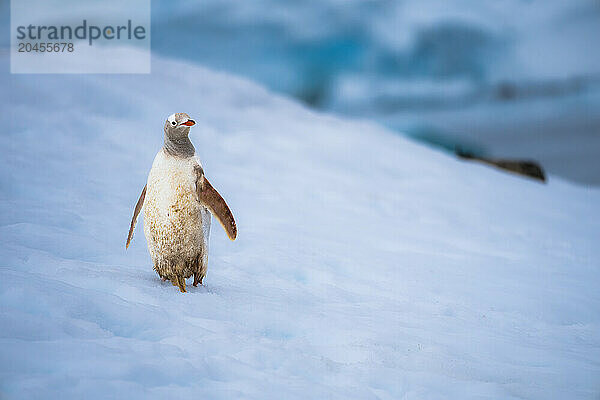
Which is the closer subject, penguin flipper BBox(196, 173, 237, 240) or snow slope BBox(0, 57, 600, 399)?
snow slope BBox(0, 57, 600, 399)

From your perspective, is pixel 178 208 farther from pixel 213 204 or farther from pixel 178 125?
pixel 178 125

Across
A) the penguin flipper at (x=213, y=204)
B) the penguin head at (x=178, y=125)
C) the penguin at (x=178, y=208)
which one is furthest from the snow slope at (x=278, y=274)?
the penguin head at (x=178, y=125)

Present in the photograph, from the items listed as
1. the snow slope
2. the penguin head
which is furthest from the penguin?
the snow slope

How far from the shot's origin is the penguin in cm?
328

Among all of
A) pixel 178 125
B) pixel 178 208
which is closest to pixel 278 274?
pixel 178 208

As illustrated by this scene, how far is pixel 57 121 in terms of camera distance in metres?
7.34

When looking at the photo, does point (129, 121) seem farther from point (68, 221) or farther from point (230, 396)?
point (230, 396)

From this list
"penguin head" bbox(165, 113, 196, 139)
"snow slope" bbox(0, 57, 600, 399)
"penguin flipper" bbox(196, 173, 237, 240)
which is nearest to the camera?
"snow slope" bbox(0, 57, 600, 399)

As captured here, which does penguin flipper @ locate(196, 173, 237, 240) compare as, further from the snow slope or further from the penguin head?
the snow slope

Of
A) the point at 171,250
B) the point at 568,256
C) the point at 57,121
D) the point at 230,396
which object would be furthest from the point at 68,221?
the point at 568,256

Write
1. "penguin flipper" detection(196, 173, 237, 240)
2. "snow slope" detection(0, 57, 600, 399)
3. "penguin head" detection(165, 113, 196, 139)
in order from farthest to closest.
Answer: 1. "penguin flipper" detection(196, 173, 237, 240)
2. "penguin head" detection(165, 113, 196, 139)
3. "snow slope" detection(0, 57, 600, 399)

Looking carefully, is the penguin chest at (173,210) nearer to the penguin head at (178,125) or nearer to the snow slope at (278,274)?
the penguin head at (178,125)

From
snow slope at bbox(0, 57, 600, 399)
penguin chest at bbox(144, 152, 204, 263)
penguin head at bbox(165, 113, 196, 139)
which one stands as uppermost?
penguin head at bbox(165, 113, 196, 139)

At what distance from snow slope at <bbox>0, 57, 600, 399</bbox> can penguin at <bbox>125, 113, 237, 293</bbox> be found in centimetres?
20
